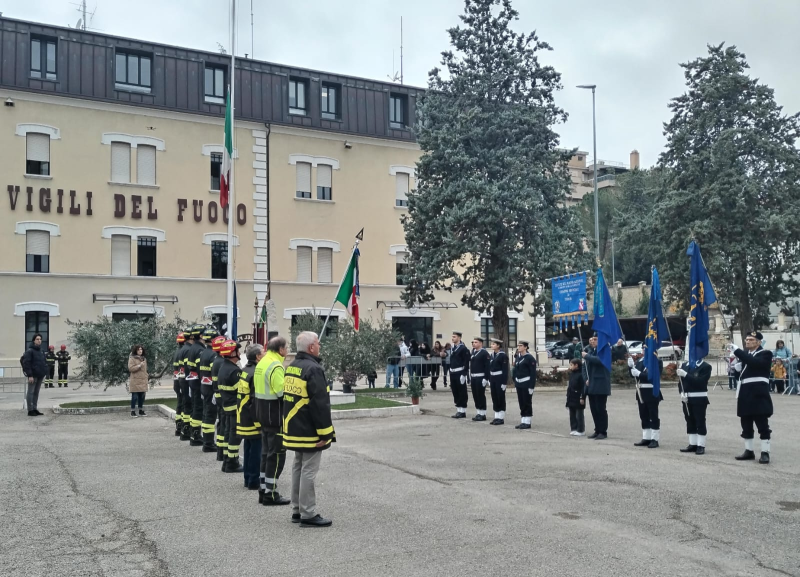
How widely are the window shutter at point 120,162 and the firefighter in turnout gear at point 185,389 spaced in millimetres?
21482

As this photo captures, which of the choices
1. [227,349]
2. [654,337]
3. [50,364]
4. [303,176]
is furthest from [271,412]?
[303,176]

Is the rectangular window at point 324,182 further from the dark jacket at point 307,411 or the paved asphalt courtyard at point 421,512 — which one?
the dark jacket at point 307,411

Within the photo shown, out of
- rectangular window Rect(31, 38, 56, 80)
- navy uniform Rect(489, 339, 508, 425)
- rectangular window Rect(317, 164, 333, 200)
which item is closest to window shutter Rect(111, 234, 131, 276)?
rectangular window Rect(31, 38, 56, 80)

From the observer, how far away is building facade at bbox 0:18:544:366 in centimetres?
3241

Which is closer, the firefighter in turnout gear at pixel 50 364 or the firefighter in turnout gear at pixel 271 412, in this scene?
the firefighter in turnout gear at pixel 271 412

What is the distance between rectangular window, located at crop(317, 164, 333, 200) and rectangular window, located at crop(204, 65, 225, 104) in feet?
17.9

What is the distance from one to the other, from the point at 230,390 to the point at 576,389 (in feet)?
24.2

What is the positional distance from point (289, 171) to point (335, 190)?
2.41 meters

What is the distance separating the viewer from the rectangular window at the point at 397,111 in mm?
40250

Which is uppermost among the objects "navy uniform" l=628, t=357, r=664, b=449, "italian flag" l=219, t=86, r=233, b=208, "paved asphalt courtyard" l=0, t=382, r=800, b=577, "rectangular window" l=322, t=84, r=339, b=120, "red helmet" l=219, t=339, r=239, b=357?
"rectangular window" l=322, t=84, r=339, b=120

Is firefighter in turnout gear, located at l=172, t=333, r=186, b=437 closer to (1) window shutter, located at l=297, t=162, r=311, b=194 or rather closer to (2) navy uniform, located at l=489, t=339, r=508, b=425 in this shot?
(2) navy uniform, located at l=489, t=339, r=508, b=425

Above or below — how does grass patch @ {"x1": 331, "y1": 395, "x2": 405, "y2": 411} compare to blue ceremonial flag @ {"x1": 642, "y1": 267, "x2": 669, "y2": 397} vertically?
below

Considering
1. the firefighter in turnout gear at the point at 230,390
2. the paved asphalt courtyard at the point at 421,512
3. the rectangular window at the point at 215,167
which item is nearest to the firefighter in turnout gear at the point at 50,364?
the rectangular window at the point at 215,167

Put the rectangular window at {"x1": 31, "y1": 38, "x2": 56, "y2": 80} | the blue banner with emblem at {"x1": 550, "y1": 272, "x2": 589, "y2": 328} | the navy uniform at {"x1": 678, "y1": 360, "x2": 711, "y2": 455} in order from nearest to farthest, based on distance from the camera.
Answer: the navy uniform at {"x1": 678, "y1": 360, "x2": 711, "y2": 455}
the blue banner with emblem at {"x1": 550, "y1": 272, "x2": 589, "y2": 328}
the rectangular window at {"x1": 31, "y1": 38, "x2": 56, "y2": 80}
